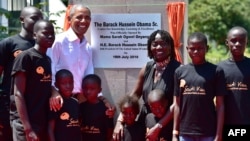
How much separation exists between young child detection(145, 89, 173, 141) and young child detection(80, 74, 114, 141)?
0.50 metres

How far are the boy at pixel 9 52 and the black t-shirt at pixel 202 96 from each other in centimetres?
160

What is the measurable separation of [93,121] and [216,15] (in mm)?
27786

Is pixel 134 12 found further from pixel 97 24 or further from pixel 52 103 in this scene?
pixel 52 103

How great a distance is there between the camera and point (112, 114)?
555 cm

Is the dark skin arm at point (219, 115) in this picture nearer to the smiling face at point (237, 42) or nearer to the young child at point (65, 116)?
the smiling face at point (237, 42)

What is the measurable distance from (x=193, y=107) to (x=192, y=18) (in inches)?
1098

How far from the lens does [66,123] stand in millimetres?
5203

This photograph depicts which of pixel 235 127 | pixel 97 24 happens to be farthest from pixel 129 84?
pixel 235 127

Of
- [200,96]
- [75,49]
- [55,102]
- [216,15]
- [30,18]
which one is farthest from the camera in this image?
[216,15]

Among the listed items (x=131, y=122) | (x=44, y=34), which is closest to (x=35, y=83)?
A: (x=44, y=34)

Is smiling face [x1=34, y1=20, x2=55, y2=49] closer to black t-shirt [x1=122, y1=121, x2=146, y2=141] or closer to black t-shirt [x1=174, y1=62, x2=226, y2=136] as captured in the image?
black t-shirt [x1=122, y1=121, x2=146, y2=141]

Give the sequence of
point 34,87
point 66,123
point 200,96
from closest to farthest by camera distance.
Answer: point 200,96
point 34,87
point 66,123

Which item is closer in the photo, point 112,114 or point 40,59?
point 40,59

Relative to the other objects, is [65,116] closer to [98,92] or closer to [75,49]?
[98,92]
